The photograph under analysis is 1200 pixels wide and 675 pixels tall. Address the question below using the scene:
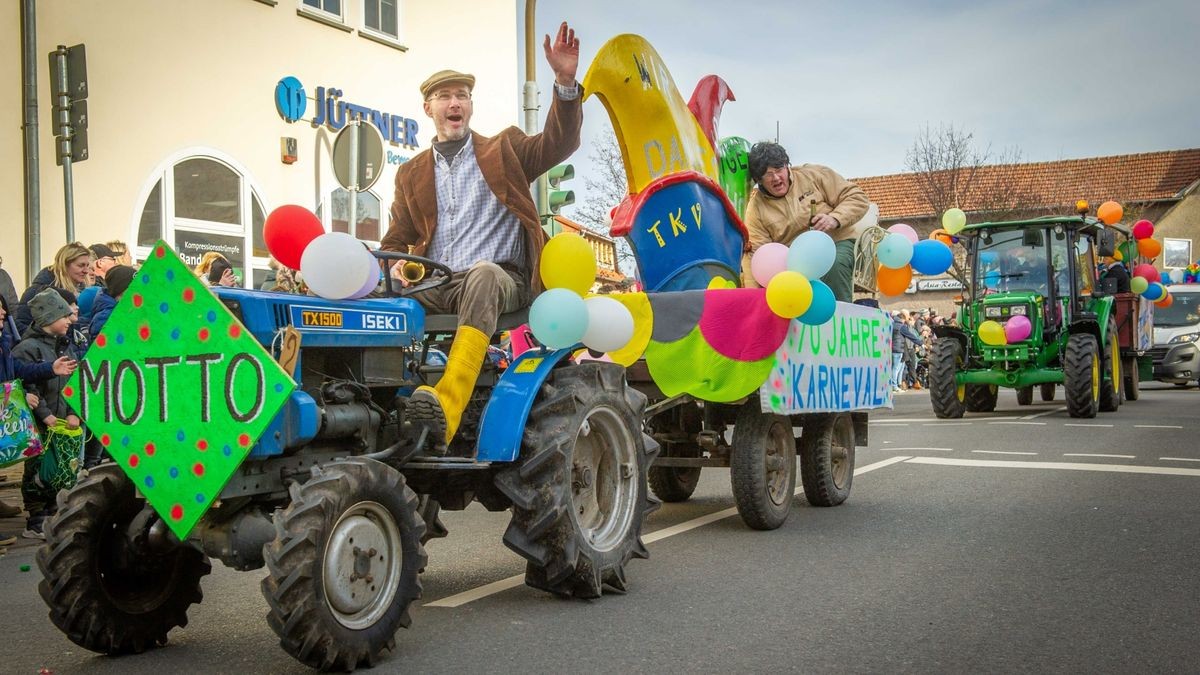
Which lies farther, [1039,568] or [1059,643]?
[1039,568]

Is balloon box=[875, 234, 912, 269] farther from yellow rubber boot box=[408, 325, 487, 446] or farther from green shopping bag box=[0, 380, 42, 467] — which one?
green shopping bag box=[0, 380, 42, 467]

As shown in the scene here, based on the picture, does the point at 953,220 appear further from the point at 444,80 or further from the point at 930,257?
the point at 444,80

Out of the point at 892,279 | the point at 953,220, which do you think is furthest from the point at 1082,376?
the point at 892,279

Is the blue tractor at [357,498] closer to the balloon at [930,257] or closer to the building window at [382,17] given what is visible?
the balloon at [930,257]

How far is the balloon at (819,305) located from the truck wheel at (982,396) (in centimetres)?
1249

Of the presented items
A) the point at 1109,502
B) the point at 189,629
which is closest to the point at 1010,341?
the point at 1109,502

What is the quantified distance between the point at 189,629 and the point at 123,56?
11579 millimetres

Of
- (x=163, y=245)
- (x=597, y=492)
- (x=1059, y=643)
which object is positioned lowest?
(x=1059, y=643)

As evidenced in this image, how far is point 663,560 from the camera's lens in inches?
264

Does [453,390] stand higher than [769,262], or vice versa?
[769,262]

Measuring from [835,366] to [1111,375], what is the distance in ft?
39.8

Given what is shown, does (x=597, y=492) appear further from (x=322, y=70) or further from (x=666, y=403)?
(x=322, y=70)

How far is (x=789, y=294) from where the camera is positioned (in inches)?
282

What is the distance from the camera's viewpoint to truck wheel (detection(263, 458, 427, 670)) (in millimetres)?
4184
